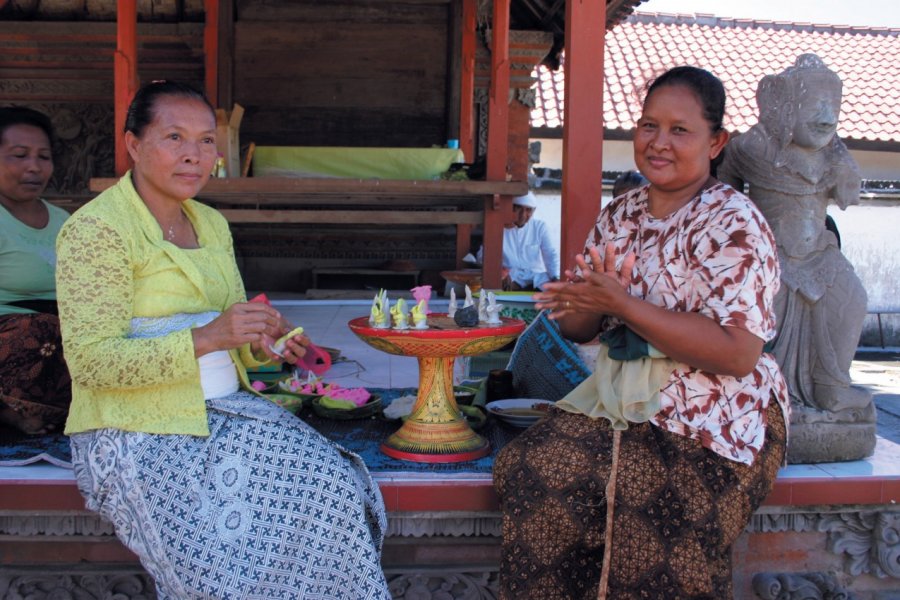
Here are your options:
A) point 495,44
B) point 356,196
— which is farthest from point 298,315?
point 495,44

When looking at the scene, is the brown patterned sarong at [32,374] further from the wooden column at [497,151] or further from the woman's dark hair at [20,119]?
the wooden column at [497,151]

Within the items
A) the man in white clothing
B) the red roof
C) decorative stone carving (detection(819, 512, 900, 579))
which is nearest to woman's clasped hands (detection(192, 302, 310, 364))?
decorative stone carving (detection(819, 512, 900, 579))

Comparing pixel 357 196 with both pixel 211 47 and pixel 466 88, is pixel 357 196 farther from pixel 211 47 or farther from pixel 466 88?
pixel 211 47

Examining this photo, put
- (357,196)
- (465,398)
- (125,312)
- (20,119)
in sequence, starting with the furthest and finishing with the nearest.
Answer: (357,196) < (465,398) < (20,119) < (125,312)

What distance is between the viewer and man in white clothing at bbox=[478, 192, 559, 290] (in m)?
7.39

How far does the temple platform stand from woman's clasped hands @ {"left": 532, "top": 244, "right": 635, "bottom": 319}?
29.3 inches

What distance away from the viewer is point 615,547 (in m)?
2.07

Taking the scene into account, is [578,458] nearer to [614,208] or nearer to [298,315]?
[614,208]

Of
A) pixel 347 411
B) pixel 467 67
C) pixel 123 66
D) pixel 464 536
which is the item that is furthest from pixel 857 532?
pixel 467 67

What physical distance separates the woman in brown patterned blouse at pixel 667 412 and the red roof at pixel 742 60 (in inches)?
419

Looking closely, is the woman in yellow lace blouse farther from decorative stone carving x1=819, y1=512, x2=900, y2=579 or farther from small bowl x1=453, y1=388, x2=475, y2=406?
decorative stone carving x1=819, y1=512, x2=900, y2=579

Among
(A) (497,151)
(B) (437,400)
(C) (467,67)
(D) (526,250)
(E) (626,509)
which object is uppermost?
(C) (467,67)

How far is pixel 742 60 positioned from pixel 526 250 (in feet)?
32.3

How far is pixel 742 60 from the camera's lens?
49.3 ft
